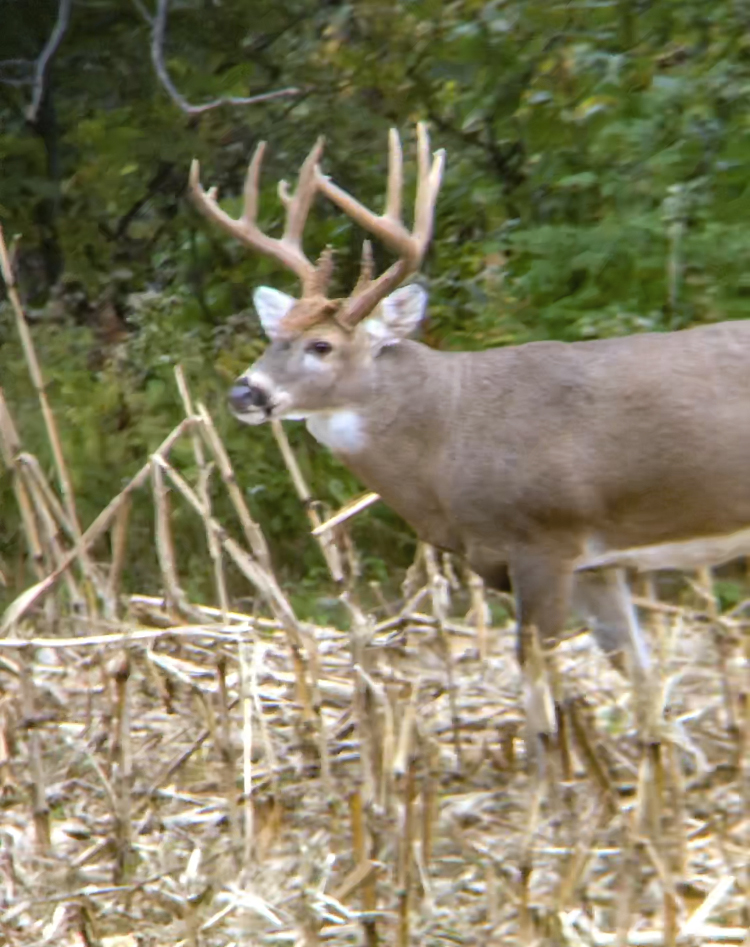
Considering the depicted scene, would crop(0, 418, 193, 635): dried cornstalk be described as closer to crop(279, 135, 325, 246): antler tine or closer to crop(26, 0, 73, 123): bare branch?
crop(279, 135, 325, 246): antler tine

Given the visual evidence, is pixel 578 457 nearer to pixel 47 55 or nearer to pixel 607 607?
pixel 607 607

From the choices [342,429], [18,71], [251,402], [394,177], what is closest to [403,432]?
[342,429]

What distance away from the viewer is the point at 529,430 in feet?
19.2

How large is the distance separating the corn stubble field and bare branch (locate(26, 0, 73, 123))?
9.32 ft

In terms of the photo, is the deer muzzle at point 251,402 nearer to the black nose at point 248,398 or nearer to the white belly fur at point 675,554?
the black nose at point 248,398

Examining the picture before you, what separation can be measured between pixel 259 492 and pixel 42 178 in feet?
6.04

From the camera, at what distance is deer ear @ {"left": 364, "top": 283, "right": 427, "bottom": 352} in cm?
614

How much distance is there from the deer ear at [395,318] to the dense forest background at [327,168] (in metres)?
1.70

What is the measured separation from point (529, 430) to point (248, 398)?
0.87m

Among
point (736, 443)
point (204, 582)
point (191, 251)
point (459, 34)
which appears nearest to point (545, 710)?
point (736, 443)

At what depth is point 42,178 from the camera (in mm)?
9156

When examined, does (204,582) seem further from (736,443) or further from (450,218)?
(736,443)

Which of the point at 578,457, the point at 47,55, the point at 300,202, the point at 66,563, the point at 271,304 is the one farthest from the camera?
the point at 47,55

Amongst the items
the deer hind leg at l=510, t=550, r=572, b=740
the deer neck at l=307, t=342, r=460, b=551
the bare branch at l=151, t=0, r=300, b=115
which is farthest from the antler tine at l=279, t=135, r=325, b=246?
the bare branch at l=151, t=0, r=300, b=115
